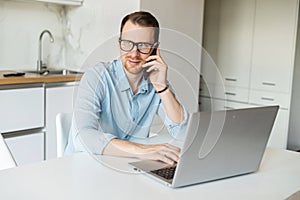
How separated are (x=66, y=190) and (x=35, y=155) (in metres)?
1.83

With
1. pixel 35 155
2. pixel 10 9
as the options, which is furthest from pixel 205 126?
pixel 10 9

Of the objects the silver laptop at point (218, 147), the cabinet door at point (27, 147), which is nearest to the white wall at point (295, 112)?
the cabinet door at point (27, 147)

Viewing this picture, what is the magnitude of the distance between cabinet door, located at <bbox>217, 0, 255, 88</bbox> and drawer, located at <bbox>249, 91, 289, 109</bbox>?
0.45 ft

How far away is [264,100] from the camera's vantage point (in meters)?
3.76

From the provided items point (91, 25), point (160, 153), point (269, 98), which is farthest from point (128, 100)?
point (269, 98)

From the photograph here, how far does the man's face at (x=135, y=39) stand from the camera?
138 centimetres

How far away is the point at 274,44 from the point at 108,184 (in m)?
3.07

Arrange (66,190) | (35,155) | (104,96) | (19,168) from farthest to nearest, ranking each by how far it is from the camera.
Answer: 1. (35,155)
2. (104,96)
3. (19,168)
4. (66,190)

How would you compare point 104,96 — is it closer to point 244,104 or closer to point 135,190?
point 135,190

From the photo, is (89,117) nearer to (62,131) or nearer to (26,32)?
(62,131)

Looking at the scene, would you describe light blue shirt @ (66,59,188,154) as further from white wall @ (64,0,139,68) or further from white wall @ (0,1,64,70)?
white wall @ (0,1,64,70)

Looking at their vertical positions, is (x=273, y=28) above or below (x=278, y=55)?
above

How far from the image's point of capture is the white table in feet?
3.06

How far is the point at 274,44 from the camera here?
367 centimetres
